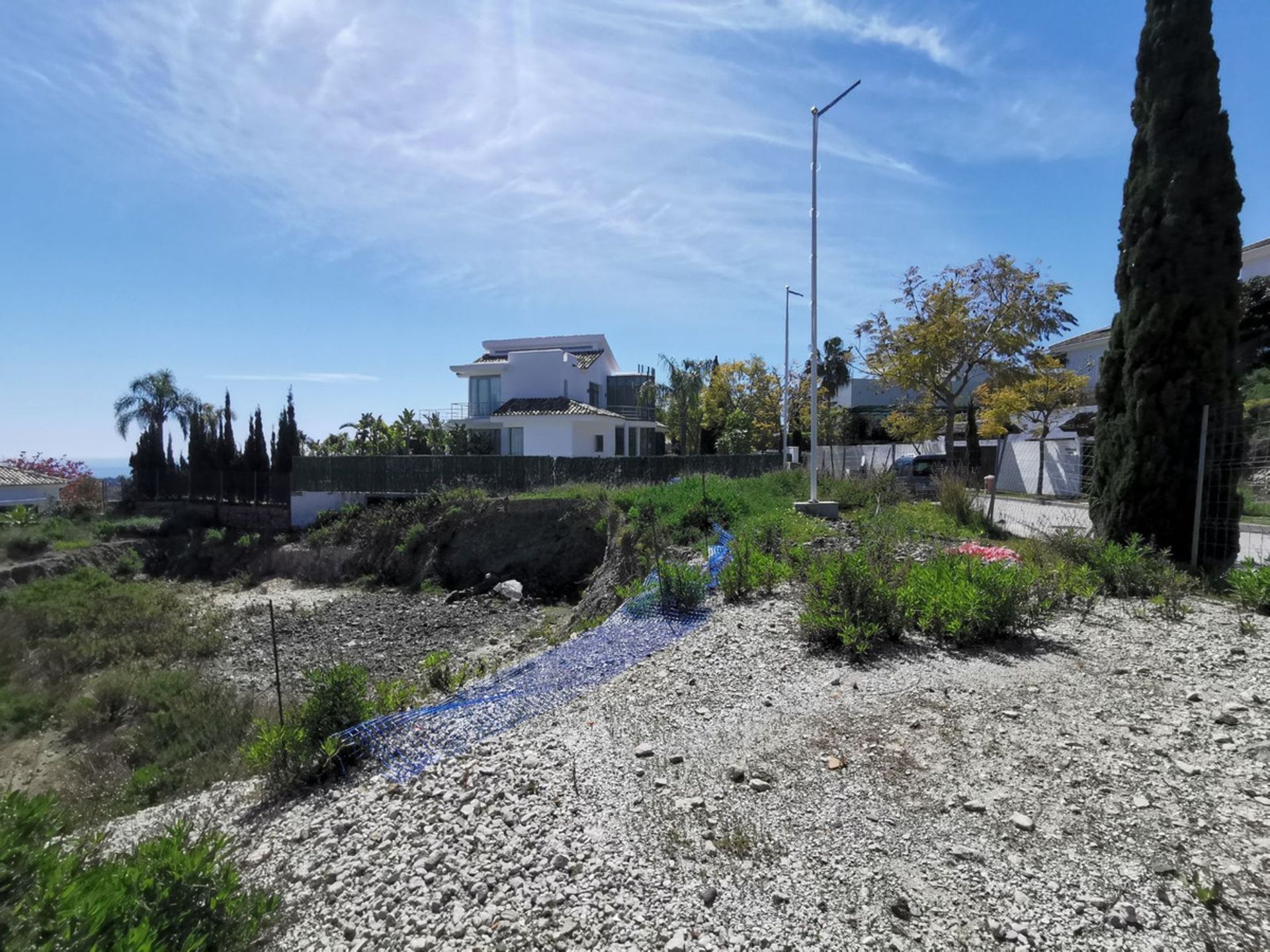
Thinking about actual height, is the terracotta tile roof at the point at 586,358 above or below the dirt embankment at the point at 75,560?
above

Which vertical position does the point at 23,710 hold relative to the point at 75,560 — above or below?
below

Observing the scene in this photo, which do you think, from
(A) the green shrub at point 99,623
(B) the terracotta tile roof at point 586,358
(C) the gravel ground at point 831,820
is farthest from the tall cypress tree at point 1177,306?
(B) the terracotta tile roof at point 586,358

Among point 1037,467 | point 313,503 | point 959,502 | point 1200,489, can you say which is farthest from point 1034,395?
point 313,503

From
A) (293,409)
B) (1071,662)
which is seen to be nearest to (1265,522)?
(1071,662)

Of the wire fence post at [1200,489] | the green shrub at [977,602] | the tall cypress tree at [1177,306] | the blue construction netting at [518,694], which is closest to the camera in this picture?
the blue construction netting at [518,694]

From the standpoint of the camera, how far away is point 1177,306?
9.39 m

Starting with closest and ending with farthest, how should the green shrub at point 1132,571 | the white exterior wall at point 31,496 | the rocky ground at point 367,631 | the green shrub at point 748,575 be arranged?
the green shrub at point 1132,571
the green shrub at point 748,575
the rocky ground at point 367,631
the white exterior wall at point 31,496

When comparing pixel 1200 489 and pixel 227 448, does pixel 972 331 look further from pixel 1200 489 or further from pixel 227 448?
pixel 227 448

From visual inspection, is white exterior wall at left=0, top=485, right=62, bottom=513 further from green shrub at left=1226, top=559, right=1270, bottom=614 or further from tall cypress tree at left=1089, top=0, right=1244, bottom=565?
green shrub at left=1226, top=559, right=1270, bottom=614

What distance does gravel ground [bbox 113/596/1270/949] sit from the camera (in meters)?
2.93

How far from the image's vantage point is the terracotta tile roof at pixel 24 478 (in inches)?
1324

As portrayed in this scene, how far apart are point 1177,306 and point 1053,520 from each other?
734 cm

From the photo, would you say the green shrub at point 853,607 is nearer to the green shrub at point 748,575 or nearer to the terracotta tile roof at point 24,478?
the green shrub at point 748,575

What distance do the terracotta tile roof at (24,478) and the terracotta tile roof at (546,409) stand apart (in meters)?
23.2
